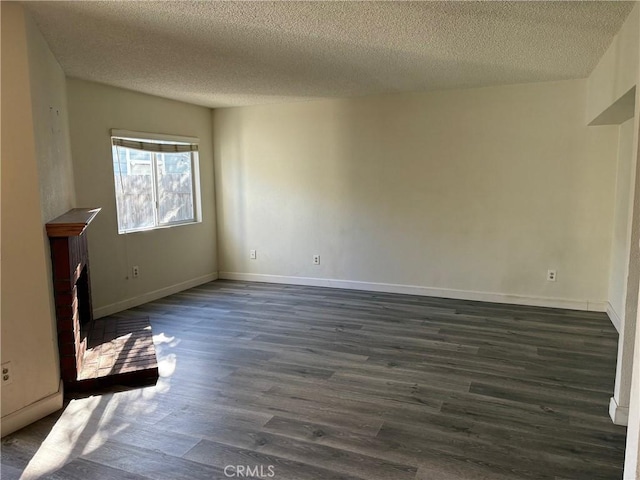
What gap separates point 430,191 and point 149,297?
3417 mm

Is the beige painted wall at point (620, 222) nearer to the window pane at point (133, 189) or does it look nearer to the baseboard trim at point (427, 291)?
the baseboard trim at point (427, 291)

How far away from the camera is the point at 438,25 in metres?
2.93

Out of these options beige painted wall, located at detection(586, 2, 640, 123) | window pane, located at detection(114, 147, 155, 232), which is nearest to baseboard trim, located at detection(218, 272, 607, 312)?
window pane, located at detection(114, 147, 155, 232)

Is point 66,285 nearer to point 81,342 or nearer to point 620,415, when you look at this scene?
point 81,342

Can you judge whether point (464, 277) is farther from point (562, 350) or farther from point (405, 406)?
point (405, 406)

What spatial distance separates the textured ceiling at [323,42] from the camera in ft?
8.72

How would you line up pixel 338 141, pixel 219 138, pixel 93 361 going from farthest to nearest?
pixel 219 138 < pixel 338 141 < pixel 93 361

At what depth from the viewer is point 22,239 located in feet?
8.45

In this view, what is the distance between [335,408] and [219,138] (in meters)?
4.47

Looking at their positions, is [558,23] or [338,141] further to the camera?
[338,141]

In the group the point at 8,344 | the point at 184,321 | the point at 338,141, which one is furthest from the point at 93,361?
the point at 338,141

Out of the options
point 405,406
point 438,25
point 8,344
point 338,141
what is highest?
point 438,25

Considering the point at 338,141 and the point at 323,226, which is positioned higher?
the point at 338,141

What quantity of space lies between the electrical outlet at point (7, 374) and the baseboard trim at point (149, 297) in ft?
6.80
